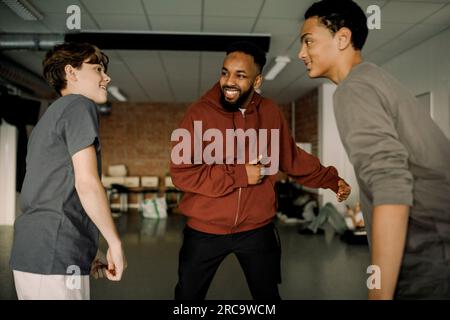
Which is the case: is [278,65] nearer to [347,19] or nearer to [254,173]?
[254,173]

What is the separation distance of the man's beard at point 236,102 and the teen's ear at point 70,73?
0.64 metres

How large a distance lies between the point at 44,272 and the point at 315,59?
1.00 meters

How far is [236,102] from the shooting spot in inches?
61.9

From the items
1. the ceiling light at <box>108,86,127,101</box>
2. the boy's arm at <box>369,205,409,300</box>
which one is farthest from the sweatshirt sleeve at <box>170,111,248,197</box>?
the ceiling light at <box>108,86,127,101</box>

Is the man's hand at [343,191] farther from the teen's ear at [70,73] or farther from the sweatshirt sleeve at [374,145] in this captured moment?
the teen's ear at [70,73]

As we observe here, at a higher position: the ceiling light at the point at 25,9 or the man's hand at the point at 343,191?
the ceiling light at the point at 25,9

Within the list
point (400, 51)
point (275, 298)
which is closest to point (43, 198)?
point (275, 298)

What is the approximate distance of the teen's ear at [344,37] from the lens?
953 mm

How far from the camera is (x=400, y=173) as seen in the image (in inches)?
30.0

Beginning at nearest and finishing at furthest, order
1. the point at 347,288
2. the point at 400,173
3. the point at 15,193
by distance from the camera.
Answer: the point at 400,173 < the point at 347,288 < the point at 15,193

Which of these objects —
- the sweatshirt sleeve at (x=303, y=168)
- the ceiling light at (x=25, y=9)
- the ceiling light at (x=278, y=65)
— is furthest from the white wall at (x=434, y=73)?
the ceiling light at (x=25, y=9)

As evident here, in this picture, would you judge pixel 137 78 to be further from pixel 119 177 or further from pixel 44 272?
pixel 44 272

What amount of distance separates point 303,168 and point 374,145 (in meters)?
0.89

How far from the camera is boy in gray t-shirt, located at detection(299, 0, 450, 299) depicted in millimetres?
766
